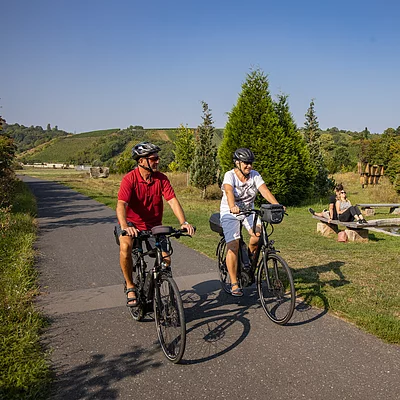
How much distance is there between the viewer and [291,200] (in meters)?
17.6

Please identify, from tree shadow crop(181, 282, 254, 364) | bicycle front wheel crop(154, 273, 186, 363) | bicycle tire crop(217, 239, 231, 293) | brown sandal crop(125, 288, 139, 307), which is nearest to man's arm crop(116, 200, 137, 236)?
bicycle front wheel crop(154, 273, 186, 363)

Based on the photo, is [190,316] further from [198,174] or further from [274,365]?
[198,174]

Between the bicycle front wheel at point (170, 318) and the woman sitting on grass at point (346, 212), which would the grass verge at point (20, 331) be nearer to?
the bicycle front wheel at point (170, 318)

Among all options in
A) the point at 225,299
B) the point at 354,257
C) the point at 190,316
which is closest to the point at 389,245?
the point at 354,257

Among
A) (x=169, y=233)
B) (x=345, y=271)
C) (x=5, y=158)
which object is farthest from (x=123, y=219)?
(x=5, y=158)

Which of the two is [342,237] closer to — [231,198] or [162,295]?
[231,198]

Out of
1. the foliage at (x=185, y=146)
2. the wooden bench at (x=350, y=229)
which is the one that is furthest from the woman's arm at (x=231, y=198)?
A: the foliage at (x=185, y=146)

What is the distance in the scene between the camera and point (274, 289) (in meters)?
4.73

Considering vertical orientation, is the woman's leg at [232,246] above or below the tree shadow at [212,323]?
above

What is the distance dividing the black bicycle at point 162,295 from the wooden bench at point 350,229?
21.3ft

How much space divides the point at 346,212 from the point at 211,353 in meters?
7.34

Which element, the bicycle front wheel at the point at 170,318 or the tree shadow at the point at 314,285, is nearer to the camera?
the bicycle front wheel at the point at 170,318

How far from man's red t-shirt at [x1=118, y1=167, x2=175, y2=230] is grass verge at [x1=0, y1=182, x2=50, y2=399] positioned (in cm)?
156

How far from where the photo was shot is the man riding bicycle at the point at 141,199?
4.41 m
